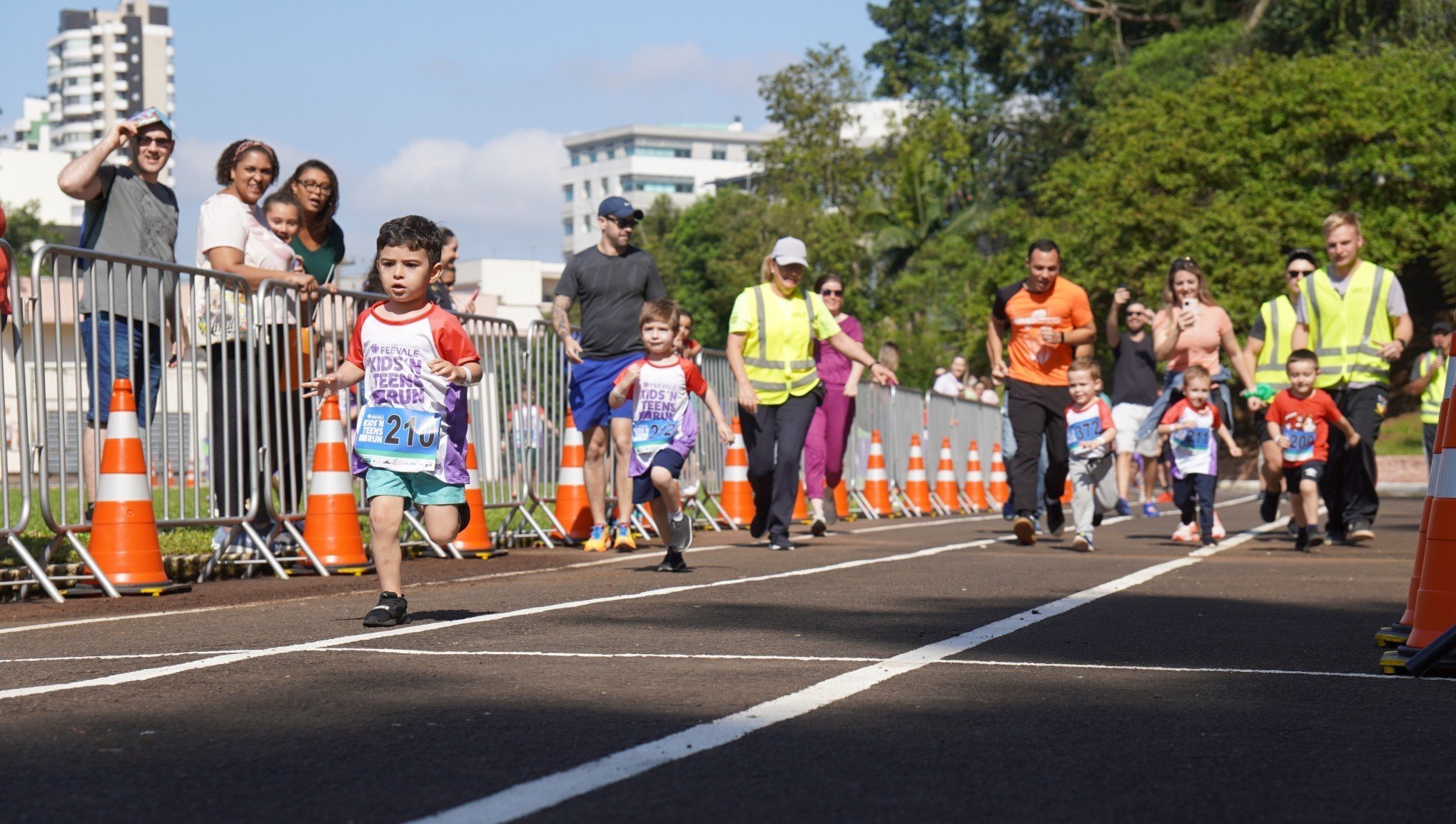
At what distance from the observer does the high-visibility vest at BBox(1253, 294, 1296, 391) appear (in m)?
13.5

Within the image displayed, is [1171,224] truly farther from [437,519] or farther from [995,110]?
[437,519]

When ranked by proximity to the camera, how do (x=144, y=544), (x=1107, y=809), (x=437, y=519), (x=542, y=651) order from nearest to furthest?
1. (x=1107, y=809)
2. (x=542, y=651)
3. (x=437, y=519)
4. (x=144, y=544)

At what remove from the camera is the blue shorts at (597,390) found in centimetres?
1259

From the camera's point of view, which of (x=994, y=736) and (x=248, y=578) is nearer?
(x=994, y=736)

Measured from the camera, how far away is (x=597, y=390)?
12.7 meters

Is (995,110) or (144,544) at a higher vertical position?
(995,110)

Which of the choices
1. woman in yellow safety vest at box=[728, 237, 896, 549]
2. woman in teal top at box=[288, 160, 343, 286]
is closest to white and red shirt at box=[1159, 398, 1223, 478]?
woman in yellow safety vest at box=[728, 237, 896, 549]

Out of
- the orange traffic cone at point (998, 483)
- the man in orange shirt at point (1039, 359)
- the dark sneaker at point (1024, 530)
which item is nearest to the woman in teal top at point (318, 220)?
the man in orange shirt at point (1039, 359)

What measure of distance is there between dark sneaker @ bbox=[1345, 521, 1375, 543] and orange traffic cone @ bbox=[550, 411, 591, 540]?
5202mm

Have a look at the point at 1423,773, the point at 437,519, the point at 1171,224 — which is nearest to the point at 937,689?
the point at 1423,773

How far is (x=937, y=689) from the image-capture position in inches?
204

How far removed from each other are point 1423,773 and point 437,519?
13.7 feet

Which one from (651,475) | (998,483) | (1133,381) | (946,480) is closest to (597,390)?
(651,475)

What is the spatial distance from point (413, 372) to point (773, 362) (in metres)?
5.70
